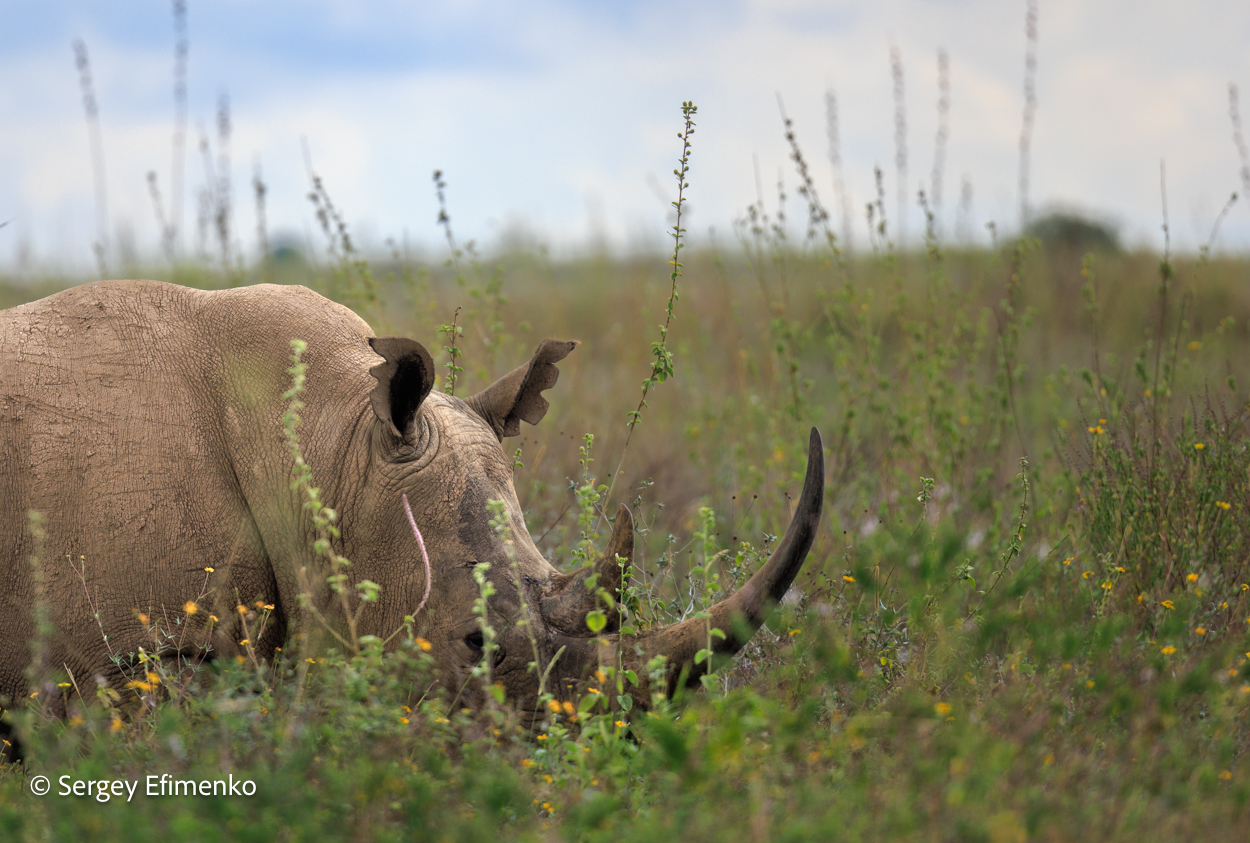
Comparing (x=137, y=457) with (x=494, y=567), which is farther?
(x=137, y=457)

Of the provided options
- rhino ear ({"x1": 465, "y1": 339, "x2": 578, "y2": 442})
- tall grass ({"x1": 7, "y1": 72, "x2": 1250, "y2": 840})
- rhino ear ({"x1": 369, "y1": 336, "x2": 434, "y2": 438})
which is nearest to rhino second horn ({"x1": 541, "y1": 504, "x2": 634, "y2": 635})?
tall grass ({"x1": 7, "y1": 72, "x2": 1250, "y2": 840})

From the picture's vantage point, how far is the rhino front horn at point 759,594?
2.77 m

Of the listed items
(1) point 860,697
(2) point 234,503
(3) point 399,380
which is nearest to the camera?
(1) point 860,697

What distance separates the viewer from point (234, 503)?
10.9 ft

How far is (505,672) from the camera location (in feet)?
9.84

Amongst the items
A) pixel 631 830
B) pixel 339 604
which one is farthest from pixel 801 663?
pixel 339 604

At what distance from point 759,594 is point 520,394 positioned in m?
1.35

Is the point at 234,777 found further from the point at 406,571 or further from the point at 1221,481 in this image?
the point at 1221,481

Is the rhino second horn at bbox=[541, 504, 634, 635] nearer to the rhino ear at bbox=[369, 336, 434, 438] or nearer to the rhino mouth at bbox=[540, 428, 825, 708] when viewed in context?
the rhino mouth at bbox=[540, 428, 825, 708]

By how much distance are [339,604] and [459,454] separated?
1.91ft

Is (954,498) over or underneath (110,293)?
underneath

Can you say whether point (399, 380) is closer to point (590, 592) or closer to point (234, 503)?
point (234, 503)

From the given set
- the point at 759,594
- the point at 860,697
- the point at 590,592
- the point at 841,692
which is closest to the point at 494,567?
the point at 590,592

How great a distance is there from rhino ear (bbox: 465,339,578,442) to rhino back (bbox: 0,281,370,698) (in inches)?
18.9
